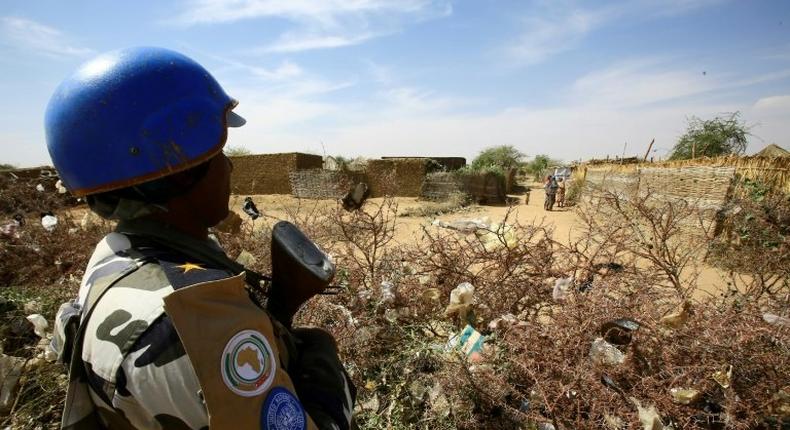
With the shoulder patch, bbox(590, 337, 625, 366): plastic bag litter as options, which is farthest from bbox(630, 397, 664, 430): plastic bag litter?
the shoulder patch

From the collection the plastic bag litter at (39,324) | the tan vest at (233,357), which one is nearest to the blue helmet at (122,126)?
the tan vest at (233,357)

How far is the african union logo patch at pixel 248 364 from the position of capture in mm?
710

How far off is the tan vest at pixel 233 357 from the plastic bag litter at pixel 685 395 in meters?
1.69

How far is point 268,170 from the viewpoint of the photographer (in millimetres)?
20141

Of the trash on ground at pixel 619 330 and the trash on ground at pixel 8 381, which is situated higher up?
the trash on ground at pixel 619 330

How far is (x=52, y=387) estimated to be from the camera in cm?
243

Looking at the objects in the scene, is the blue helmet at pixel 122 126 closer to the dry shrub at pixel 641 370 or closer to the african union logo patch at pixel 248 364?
the african union logo patch at pixel 248 364

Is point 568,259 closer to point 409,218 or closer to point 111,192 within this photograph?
point 111,192

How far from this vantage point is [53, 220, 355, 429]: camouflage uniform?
701 mm

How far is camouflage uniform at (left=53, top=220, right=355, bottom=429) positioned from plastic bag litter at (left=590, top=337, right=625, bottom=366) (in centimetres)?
142

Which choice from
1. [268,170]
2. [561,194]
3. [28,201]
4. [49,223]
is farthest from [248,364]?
[268,170]

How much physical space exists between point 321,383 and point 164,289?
18.5 inches

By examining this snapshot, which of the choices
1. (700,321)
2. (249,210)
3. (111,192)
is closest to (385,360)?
(249,210)

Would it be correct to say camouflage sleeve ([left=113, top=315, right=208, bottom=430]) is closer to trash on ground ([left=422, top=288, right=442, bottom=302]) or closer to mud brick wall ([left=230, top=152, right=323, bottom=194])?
trash on ground ([left=422, top=288, right=442, bottom=302])
